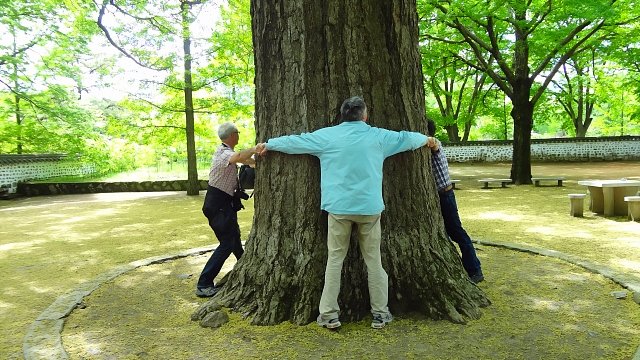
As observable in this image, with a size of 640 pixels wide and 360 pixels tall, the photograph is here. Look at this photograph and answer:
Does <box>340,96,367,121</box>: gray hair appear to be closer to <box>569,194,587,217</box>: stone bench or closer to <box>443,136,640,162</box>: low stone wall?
Answer: <box>569,194,587,217</box>: stone bench

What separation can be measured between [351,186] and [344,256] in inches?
18.9

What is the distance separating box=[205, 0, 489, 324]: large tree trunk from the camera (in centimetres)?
317

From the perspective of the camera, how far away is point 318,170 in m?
3.22

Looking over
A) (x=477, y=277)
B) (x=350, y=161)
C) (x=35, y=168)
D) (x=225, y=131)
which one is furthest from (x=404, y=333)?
(x=35, y=168)

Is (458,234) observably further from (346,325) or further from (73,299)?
(73,299)

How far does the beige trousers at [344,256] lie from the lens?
2.93 meters

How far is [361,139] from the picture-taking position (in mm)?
2875

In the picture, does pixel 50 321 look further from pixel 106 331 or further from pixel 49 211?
pixel 49 211

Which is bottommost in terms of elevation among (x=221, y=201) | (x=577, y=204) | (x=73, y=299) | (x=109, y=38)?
(x=73, y=299)

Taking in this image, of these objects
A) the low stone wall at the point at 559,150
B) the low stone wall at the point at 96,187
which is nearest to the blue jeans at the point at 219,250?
the low stone wall at the point at 96,187

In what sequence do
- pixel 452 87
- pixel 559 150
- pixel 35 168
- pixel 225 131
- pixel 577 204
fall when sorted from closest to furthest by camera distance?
pixel 225 131 → pixel 577 204 → pixel 35 168 → pixel 559 150 → pixel 452 87

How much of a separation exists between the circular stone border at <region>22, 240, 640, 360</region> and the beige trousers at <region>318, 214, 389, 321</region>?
1.43m

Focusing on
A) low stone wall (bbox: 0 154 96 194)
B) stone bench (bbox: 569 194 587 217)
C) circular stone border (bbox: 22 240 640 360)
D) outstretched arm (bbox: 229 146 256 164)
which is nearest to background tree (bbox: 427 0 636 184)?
stone bench (bbox: 569 194 587 217)

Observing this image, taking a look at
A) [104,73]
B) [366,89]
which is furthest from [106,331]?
[104,73]
